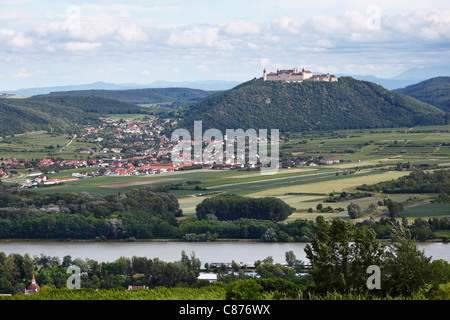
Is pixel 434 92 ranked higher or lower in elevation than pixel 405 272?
higher

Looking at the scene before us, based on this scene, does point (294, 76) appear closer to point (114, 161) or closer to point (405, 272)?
point (114, 161)

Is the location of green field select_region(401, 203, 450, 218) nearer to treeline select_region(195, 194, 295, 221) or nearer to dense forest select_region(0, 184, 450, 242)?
dense forest select_region(0, 184, 450, 242)

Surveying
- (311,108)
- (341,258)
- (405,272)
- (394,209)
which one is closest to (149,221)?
(394,209)

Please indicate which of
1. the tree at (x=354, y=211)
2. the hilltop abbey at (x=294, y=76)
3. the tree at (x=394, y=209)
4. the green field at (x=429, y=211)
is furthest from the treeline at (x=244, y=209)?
the hilltop abbey at (x=294, y=76)

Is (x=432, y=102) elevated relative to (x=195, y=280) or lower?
elevated

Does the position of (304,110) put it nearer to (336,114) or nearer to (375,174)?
(336,114)

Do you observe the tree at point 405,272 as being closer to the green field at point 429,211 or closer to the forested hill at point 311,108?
the green field at point 429,211
